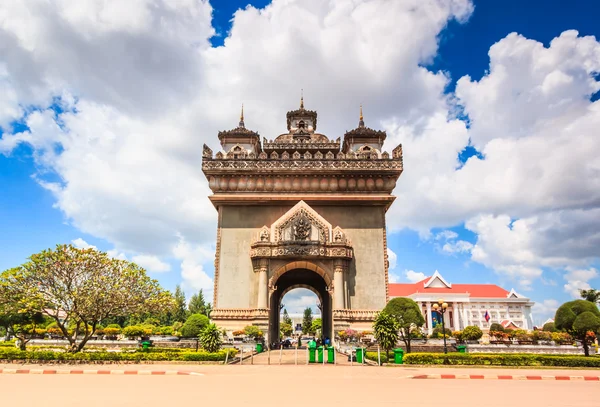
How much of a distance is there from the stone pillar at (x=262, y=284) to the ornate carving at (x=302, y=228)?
279cm

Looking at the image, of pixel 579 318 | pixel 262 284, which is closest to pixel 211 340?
pixel 262 284

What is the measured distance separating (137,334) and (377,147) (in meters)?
25.6

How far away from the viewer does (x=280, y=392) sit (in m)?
9.84

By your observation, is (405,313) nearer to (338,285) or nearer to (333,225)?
(338,285)

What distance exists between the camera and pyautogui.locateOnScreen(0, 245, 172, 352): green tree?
19562mm

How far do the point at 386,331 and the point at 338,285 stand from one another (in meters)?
8.28

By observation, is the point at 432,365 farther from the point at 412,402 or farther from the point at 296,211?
the point at 296,211

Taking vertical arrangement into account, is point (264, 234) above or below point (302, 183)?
below

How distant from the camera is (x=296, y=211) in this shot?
95.2ft

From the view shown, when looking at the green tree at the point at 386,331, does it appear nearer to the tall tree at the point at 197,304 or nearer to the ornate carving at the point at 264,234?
the ornate carving at the point at 264,234

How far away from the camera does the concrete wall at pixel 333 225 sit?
28.5 m

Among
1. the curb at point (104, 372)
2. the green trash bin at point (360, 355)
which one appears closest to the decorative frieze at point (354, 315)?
the green trash bin at point (360, 355)

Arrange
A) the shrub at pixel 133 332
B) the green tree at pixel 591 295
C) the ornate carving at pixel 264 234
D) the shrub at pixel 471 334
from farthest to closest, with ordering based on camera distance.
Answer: the green tree at pixel 591 295
the shrub at pixel 133 332
the shrub at pixel 471 334
the ornate carving at pixel 264 234

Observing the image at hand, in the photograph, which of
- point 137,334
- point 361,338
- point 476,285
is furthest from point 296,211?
point 476,285
